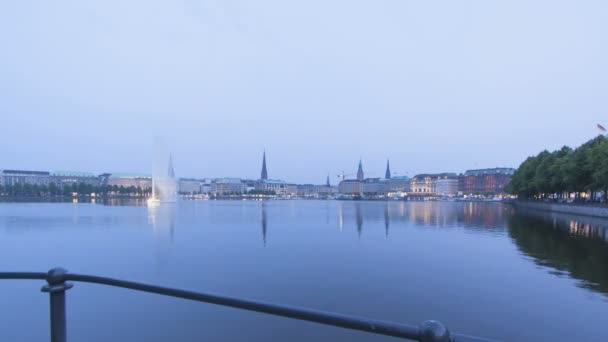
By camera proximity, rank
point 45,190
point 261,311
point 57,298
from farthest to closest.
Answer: point 45,190 < point 57,298 < point 261,311

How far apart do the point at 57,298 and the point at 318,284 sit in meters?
14.9

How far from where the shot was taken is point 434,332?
167 cm

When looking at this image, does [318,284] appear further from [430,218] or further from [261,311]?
[430,218]

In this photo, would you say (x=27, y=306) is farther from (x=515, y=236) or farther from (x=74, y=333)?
(x=515, y=236)

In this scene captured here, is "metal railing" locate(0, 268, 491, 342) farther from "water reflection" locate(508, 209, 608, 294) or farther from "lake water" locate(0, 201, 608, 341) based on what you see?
"water reflection" locate(508, 209, 608, 294)

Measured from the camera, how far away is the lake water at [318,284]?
39.2ft

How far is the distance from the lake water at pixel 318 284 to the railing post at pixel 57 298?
30.7 ft

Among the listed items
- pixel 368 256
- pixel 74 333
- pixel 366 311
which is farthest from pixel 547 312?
pixel 74 333

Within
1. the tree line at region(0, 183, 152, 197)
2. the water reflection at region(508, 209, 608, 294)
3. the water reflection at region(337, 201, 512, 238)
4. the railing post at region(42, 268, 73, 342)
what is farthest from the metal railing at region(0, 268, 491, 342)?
the tree line at region(0, 183, 152, 197)

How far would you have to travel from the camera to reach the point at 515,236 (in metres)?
33.4

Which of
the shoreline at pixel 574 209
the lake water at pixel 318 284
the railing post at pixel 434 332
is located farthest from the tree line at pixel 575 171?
the railing post at pixel 434 332

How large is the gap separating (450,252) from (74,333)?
67.1 feet

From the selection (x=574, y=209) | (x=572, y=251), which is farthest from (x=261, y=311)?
(x=574, y=209)

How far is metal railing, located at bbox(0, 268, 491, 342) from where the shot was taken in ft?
5.50
